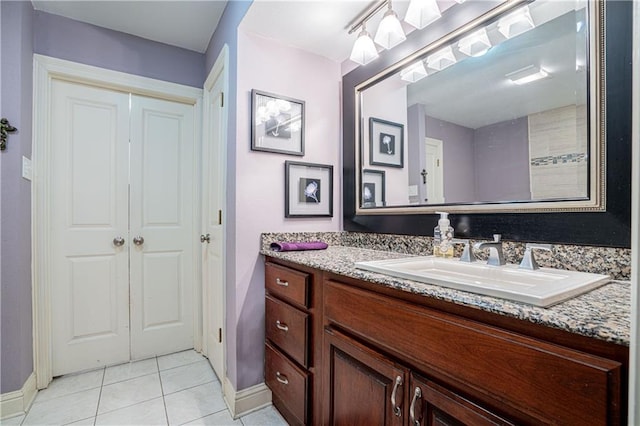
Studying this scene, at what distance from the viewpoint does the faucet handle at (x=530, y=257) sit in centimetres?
97

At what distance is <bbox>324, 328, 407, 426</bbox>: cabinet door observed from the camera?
0.85 metres

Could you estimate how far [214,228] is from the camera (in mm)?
2062

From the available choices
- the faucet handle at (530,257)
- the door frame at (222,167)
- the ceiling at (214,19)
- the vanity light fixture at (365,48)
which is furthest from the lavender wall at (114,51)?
the faucet handle at (530,257)

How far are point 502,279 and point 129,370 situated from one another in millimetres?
2349

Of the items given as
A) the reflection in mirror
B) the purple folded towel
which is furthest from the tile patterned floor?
the reflection in mirror

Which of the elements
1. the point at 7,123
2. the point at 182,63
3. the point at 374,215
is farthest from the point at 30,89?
the point at 374,215

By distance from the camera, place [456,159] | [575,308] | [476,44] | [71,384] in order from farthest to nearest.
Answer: [71,384] → [456,159] → [476,44] → [575,308]

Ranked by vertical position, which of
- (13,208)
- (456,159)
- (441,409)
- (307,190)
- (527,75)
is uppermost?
(527,75)

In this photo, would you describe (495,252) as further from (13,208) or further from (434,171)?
(13,208)

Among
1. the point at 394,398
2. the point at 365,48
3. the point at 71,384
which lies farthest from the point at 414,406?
the point at 71,384

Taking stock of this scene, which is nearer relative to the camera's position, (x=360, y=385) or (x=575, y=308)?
(x=575, y=308)

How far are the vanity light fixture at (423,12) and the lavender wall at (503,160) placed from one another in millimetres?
523

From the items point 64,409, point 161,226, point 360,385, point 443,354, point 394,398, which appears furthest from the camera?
point 161,226

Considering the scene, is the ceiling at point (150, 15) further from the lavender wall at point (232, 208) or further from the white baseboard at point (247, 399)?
the white baseboard at point (247, 399)
